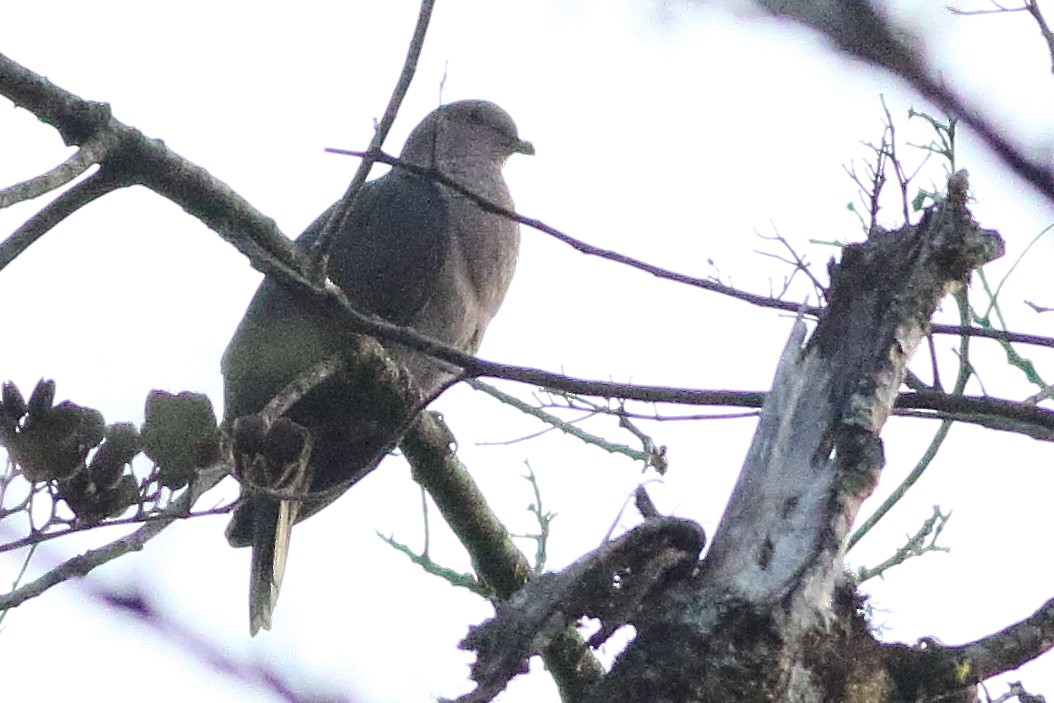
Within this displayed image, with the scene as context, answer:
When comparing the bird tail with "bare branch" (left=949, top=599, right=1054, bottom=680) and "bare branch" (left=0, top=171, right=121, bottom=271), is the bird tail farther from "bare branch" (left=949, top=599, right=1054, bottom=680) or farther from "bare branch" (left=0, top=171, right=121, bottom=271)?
"bare branch" (left=949, top=599, right=1054, bottom=680)

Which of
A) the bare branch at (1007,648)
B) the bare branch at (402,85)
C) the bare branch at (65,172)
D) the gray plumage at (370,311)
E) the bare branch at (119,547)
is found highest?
the gray plumage at (370,311)

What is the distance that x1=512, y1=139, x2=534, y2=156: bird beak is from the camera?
6668mm

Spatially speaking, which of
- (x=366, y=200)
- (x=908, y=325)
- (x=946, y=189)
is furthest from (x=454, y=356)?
(x=366, y=200)

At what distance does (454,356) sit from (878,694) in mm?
964

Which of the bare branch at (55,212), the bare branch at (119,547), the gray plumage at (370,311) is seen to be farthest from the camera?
the gray plumage at (370,311)

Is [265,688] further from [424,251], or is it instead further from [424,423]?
[424,251]

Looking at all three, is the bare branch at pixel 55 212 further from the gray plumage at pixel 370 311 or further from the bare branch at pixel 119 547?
the gray plumage at pixel 370 311

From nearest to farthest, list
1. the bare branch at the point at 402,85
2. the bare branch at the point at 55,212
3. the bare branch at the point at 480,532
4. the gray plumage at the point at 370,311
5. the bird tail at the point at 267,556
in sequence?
1. the bare branch at the point at 402,85
2. the bare branch at the point at 55,212
3. the bare branch at the point at 480,532
4. the gray plumage at the point at 370,311
5. the bird tail at the point at 267,556

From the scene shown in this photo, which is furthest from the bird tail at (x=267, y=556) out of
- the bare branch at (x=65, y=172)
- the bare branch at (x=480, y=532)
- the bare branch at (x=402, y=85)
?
the bare branch at (x=402, y=85)

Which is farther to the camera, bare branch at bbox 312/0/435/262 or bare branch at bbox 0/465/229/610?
bare branch at bbox 312/0/435/262

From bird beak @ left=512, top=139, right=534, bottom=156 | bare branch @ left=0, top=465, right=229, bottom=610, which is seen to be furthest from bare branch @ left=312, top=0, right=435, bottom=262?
bird beak @ left=512, top=139, right=534, bottom=156

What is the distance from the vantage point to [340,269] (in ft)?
17.4

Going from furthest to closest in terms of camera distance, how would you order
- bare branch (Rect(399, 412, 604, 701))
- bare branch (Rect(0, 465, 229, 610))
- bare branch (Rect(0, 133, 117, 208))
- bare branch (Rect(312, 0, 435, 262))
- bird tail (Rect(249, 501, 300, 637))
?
bird tail (Rect(249, 501, 300, 637))
bare branch (Rect(399, 412, 604, 701))
bare branch (Rect(312, 0, 435, 262))
bare branch (Rect(0, 133, 117, 208))
bare branch (Rect(0, 465, 229, 610))

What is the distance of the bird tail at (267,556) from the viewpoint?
4824 mm
